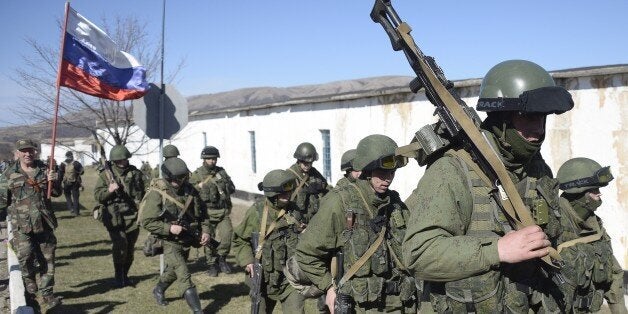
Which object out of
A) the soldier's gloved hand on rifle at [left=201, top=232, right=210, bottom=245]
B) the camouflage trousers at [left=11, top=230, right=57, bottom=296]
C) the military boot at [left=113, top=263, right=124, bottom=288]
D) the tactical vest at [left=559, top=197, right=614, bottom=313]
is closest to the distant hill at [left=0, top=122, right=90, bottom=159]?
the military boot at [left=113, top=263, right=124, bottom=288]

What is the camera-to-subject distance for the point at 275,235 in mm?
5816

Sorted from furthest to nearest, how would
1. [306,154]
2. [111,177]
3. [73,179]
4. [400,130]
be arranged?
[73,179] → [400,130] → [111,177] → [306,154]

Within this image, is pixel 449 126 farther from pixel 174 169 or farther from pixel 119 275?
pixel 119 275

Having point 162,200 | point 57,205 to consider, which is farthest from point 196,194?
point 57,205

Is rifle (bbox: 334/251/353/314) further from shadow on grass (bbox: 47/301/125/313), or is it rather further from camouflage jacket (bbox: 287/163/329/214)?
shadow on grass (bbox: 47/301/125/313)

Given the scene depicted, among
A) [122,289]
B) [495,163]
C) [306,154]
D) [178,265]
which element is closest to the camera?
[495,163]

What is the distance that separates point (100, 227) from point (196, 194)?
9484 mm

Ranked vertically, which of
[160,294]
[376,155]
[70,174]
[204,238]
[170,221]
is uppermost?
[70,174]

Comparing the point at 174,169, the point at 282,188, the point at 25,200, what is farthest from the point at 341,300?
the point at 25,200

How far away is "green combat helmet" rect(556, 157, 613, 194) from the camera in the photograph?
15.0 feet

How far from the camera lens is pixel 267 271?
5730 millimetres

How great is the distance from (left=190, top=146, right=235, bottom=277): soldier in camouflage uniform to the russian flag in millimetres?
2078

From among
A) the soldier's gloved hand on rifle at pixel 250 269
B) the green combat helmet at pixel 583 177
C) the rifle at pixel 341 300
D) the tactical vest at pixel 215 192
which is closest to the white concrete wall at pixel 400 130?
the green combat helmet at pixel 583 177

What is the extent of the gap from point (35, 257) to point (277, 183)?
4151mm
